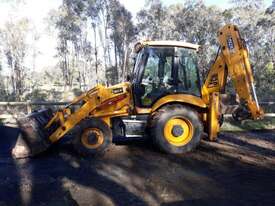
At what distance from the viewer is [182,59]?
7.44 meters

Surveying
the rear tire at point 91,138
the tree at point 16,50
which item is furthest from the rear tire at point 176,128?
the tree at point 16,50

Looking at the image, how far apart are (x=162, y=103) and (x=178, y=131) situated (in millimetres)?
658

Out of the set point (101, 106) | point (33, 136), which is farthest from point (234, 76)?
point (33, 136)

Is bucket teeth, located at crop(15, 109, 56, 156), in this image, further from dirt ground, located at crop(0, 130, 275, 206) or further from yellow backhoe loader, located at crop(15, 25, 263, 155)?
dirt ground, located at crop(0, 130, 275, 206)

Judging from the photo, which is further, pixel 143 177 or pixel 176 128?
pixel 176 128

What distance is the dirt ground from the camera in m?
4.70

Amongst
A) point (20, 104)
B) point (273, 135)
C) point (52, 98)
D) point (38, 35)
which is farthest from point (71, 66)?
point (273, 135)

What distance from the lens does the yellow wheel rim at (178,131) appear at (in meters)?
7.23

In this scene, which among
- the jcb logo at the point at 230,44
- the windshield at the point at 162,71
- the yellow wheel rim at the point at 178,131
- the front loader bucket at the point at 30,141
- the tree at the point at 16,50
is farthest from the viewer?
the tree at the point at 16,50

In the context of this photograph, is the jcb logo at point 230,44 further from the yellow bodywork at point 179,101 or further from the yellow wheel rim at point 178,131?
the yellow wheel rim at point 178,131

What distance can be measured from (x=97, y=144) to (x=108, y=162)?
0.58 metres

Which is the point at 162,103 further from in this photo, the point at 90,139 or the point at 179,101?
the point at 90,139

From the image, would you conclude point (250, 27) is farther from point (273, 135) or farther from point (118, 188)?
point (118, 188)

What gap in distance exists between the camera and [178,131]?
7250 mm
